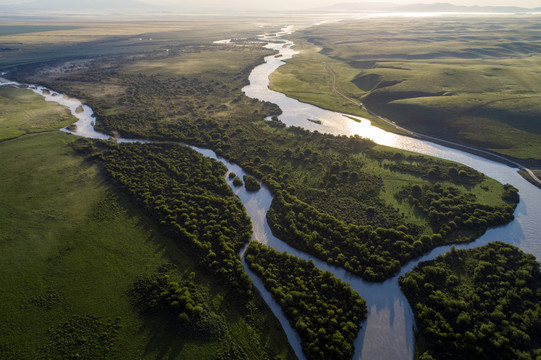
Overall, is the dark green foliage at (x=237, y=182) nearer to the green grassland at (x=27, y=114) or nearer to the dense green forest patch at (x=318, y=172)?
the dense green forest patch at (x=318, y=172)

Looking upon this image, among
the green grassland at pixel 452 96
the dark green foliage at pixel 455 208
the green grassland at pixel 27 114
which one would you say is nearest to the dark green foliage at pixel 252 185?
the dark green foliage at pixel 455 208

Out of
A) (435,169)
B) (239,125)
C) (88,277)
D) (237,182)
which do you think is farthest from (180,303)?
(239,125)

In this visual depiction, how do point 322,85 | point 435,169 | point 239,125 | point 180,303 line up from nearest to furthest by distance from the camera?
point 180,303, point 435,169, point 239,125, point 322,85

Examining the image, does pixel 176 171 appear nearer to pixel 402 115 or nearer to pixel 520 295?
pixel 520 295

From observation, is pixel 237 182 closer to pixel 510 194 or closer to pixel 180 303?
pixel 180 303

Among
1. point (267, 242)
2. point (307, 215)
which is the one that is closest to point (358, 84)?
point (307, 215)
